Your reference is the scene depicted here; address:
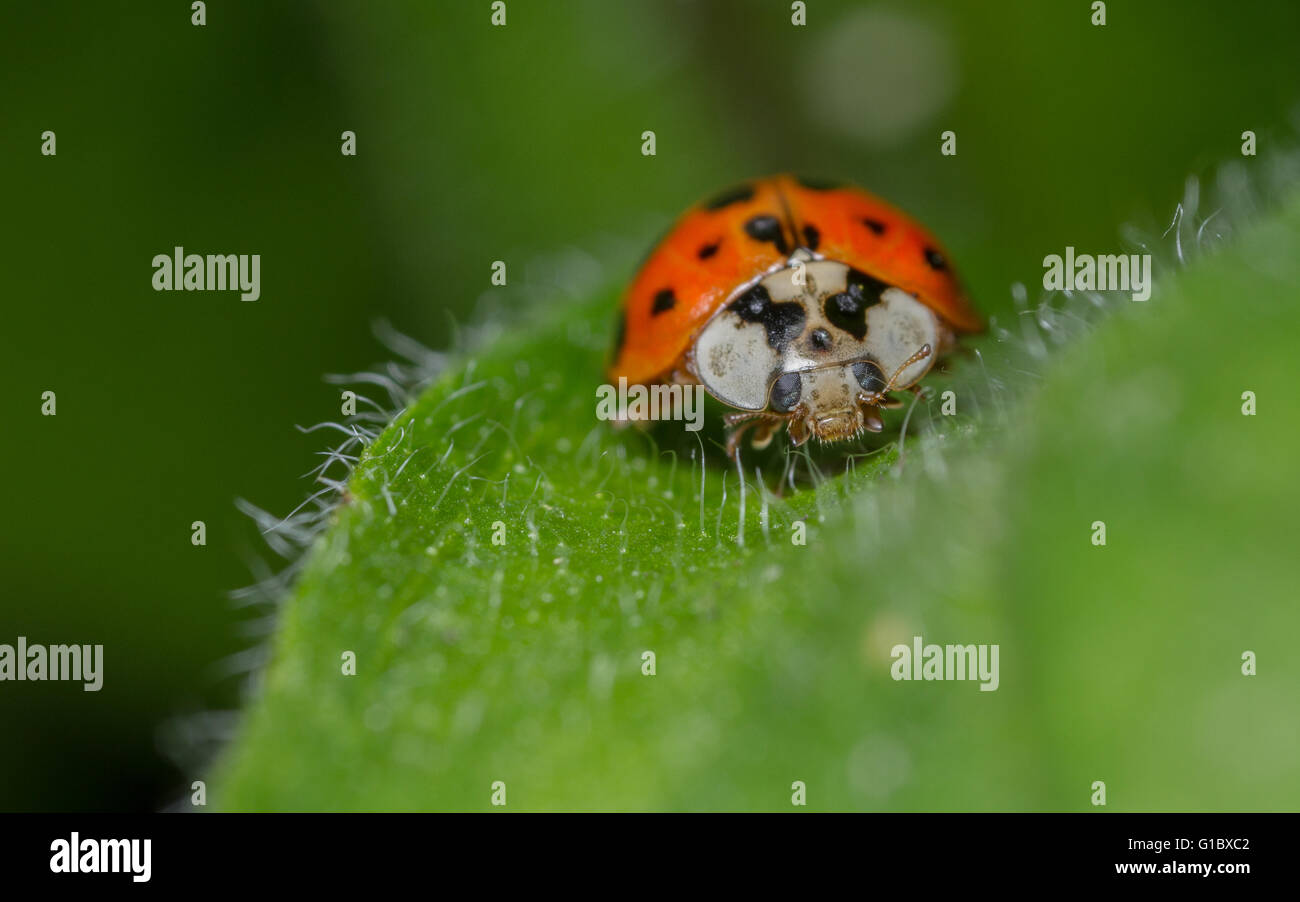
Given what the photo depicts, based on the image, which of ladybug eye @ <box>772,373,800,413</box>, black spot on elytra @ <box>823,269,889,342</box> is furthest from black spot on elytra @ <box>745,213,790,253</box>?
ladybug eye @ <box>772,373,800,413</box>

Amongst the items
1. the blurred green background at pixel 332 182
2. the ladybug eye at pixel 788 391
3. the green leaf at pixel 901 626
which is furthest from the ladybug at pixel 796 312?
the blurred green background at pixel 332 182

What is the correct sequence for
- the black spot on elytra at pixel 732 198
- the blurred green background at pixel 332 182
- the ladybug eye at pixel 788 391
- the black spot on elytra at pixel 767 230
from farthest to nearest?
the blurred green background at pixel 332 182
the black spot on elytra at pixel 732 198
the black spot on elytra at pixel 767 230
the ladybug eye at pixel 788 391

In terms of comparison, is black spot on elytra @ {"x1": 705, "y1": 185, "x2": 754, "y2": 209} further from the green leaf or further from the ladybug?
the green leaf

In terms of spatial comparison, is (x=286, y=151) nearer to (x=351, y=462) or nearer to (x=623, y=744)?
(x=351, y=462)

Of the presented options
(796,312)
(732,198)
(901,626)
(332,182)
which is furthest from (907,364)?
(332,182)

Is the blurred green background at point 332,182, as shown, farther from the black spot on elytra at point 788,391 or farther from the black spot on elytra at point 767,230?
the black spot on elytra at point 788,391

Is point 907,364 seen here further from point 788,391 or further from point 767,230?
point 767,230
